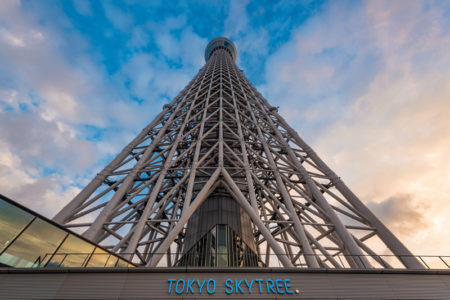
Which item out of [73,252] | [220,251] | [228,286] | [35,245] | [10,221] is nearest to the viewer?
[228,286]

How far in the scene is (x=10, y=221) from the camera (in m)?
8.31

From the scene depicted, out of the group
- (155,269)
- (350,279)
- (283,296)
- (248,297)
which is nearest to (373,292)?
(350,279)

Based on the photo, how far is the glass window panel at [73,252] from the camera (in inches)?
354

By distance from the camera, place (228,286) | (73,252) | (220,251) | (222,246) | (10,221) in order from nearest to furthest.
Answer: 1. (228,286)
2. (10,221)
3. (73,252)
4. (220,251)
5. (222,246)

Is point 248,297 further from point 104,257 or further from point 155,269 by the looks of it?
point 104,257

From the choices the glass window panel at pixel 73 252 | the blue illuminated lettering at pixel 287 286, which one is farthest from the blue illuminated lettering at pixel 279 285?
the glass window panel at pixel 73 252

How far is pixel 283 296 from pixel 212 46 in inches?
2844

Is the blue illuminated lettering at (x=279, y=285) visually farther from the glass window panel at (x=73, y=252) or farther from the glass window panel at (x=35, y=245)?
the glass window panel at (x=35, y=245)

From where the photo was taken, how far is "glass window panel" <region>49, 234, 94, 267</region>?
9000 mm

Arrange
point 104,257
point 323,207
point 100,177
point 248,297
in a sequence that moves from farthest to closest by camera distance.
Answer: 1. point 100,177
2. point 323,207
3. point 104,257
4. point 248,297

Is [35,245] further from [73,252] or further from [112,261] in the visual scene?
[112,261]

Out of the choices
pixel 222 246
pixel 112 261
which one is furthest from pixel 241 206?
pixel 112 261

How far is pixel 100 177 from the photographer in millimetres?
17219

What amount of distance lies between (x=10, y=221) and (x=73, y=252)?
2855mm
